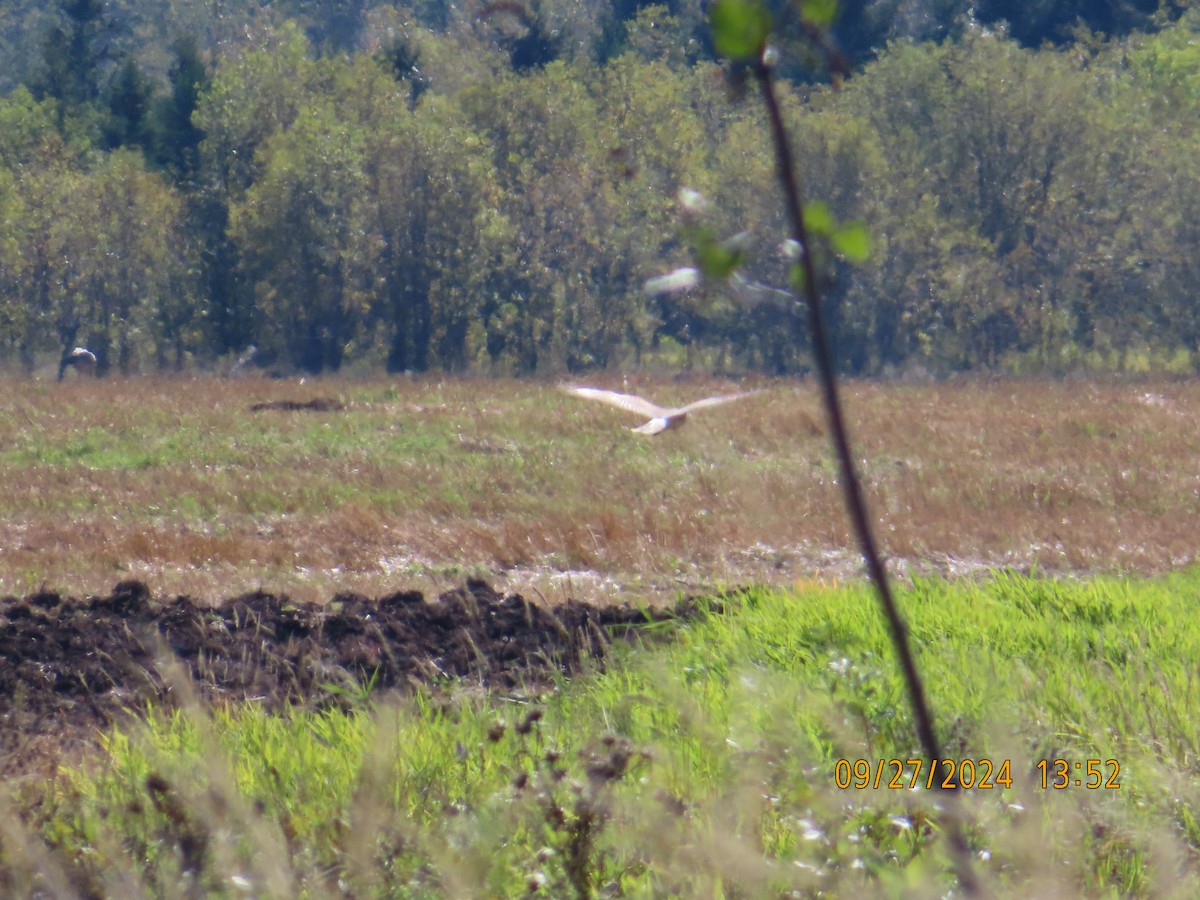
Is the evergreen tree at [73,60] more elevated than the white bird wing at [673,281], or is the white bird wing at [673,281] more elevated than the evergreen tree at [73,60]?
the evergreen tree at [73,60]

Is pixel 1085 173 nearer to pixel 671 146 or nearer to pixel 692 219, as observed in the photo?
pixel 671 146

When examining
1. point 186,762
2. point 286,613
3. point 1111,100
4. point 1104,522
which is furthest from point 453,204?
point 186,762

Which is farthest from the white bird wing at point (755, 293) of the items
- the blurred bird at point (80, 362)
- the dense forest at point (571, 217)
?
the blurred bird at point (80, 362)

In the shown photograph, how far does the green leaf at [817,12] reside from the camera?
156cm

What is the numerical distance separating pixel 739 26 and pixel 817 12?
0.29 ft

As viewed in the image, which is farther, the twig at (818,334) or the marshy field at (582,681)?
the marshy field at (582,681)

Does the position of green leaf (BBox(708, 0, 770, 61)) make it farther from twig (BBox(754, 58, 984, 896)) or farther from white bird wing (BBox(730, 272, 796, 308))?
white bird wing (BBox(730, 272, 796, 308))

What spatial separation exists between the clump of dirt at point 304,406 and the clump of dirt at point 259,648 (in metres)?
13.5

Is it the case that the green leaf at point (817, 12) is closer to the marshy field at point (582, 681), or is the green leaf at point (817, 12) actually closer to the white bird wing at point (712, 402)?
the white bird wing at point (712, 402)

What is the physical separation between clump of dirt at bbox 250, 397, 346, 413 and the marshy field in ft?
18.8

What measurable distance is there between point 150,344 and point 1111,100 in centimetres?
3079

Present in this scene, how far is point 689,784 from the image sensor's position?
14.2 feet
